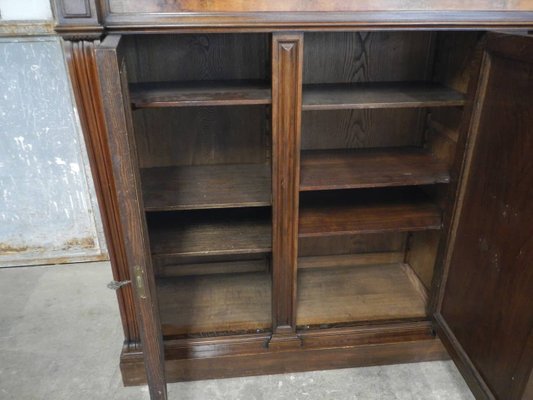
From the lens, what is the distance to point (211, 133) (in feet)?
4.75

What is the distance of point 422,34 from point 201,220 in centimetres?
95

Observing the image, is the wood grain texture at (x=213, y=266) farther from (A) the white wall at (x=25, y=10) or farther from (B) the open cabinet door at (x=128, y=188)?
(A) the white wall at (x=25, y=10)

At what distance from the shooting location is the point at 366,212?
1378 millimetres

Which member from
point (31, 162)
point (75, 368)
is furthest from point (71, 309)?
point (31, 162)

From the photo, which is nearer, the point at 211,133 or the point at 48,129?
the point at 211,133

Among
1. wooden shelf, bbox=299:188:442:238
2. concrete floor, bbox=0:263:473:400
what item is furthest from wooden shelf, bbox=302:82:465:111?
concrete floor, bbox=0:263:473:400

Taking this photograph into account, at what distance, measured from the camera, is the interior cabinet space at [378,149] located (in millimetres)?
1243

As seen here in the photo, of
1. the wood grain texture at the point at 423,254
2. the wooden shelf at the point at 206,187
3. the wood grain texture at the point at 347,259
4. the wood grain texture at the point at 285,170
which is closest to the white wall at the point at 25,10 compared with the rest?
the wooden shelf at the point at 206,187

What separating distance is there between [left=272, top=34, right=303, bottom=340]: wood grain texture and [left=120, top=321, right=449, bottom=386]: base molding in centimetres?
10

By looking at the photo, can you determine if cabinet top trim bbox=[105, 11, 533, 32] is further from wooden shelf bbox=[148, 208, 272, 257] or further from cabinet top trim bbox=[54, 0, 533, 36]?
wooden shelf bbox=[148, 208, 272, 257]

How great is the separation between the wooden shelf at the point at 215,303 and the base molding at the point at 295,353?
61mm

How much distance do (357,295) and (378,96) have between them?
0.75 metres

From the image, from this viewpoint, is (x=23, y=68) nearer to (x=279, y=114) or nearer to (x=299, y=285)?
(x=279, y=114)

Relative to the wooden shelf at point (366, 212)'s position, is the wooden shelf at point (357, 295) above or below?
below
